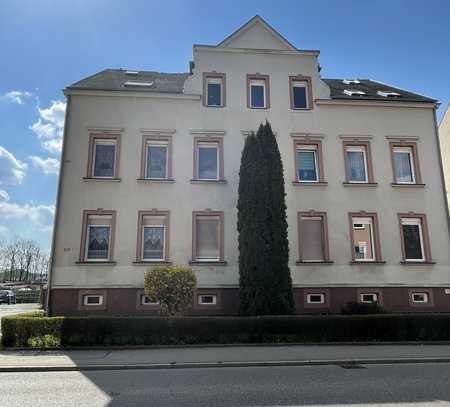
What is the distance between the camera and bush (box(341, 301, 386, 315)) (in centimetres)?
1484

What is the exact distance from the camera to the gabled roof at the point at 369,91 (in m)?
18.8

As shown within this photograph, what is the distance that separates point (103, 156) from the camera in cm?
1733

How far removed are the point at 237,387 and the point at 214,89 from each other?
14520mm

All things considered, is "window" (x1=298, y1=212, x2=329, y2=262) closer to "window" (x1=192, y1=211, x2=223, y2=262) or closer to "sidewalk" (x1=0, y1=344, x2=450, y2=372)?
"window" (x1=192, y1=211, x2=223, y2=262)

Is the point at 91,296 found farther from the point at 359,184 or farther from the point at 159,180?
the point at 359,184

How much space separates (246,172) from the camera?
15.3m

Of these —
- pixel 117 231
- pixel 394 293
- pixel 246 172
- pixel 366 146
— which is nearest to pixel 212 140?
pixel 246 172

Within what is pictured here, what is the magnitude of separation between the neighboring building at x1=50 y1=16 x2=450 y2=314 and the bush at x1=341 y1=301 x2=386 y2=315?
0.97 meters

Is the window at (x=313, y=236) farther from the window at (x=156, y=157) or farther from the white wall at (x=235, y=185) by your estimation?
the window at (x=156, y=157)

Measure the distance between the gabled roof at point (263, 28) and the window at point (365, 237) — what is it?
9116 mm

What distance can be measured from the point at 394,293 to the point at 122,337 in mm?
11660

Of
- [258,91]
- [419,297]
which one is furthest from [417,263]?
[258,91]

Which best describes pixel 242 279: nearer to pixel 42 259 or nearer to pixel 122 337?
pixel 122 337

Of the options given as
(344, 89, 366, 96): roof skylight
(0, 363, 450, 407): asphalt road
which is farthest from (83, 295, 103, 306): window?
(344, 89, 366, 96): roof skylight
